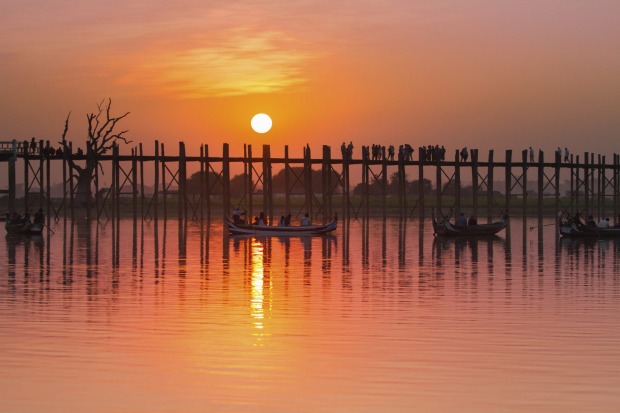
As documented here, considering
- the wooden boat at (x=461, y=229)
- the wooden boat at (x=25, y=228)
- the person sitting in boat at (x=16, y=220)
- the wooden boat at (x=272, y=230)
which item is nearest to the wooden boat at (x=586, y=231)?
the wooden boat at (x=461, y=229)

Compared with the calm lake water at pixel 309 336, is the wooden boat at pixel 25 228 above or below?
above

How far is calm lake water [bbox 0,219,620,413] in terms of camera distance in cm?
1263

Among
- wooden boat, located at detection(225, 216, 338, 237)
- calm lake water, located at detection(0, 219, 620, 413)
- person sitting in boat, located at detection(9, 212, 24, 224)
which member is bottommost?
calm lake water, located at detection(0, 219, 620, 413)

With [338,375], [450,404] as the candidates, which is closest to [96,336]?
[338,375]

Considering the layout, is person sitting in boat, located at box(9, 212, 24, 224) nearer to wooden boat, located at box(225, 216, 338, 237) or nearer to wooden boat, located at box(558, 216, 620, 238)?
wooden boat, located at box(225, 216, 338, 237)

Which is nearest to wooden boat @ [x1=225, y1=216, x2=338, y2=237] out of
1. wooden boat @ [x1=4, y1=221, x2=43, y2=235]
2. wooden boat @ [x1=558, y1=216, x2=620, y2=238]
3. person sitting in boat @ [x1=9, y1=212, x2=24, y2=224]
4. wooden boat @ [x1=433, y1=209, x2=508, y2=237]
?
wooden boat @ [x1=433, y1=209, x2=508, y2=237]

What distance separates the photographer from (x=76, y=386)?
1312cm

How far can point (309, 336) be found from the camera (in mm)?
17000

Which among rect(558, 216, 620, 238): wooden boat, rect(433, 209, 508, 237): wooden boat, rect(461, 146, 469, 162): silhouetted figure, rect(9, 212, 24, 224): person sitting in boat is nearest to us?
rect(558, 216, 620, 238): wooden boat

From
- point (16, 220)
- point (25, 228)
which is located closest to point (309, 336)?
point (25, 228)

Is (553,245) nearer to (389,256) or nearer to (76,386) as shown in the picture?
(389,256)

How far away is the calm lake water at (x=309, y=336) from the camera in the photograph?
12.6 meters

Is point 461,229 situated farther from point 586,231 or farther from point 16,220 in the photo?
point 16,220

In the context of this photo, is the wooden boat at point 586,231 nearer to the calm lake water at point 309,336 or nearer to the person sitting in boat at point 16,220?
the calm lake water at point 309,336
